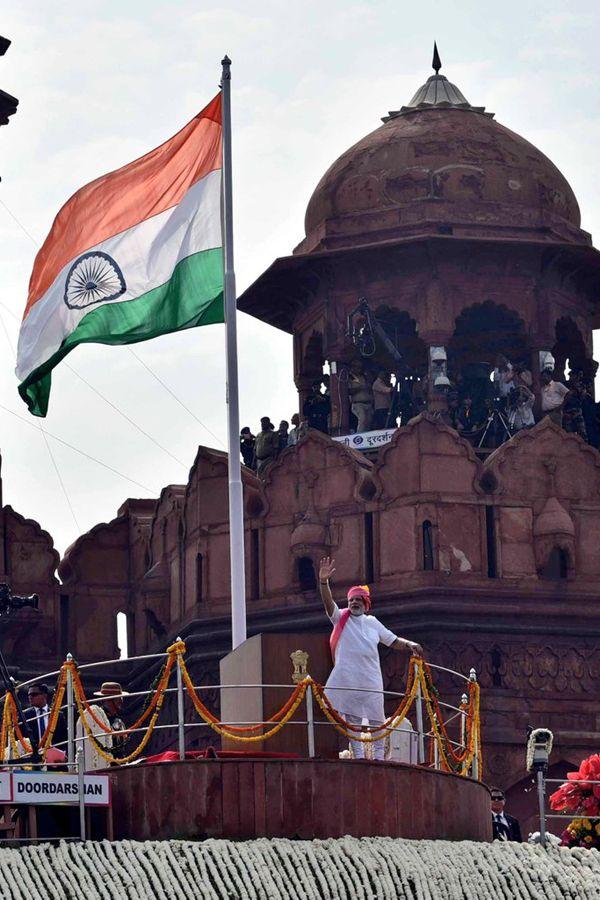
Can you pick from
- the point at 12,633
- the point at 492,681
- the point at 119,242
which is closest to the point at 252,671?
the point at 119,242

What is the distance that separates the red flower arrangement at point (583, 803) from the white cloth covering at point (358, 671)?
2.57 metres

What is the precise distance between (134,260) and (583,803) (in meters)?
7.42

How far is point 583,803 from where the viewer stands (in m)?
28.4

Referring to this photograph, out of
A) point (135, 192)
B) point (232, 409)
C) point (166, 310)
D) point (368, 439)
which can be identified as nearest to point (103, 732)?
point (232, 409)

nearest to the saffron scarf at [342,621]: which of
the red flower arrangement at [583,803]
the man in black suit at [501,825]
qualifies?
the man in black suit at [501,825]

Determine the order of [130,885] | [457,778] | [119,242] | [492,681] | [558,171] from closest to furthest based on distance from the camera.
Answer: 1. [130,885]
2. [457,778]
3. [119,242]
4. [492,681]
5. [558,171]

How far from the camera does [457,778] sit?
87.7 feet

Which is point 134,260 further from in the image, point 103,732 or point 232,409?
point 103,732

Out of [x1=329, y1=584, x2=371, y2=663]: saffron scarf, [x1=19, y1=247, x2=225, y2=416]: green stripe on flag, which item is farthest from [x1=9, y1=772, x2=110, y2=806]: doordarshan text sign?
[x1=19, y1=247, x2=225, y2=416]: green stripe on flag

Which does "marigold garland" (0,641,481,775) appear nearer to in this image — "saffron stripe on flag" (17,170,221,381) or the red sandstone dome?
"saffron stripe on flag" (17,170,221,381)

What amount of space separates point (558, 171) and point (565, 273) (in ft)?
6.02

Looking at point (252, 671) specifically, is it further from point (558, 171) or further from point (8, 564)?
point (558, 171)

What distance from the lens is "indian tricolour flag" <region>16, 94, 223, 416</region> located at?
3084cm

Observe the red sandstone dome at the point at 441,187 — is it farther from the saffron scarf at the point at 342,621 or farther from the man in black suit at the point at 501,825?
the saffron scarf at the point at 342,621
